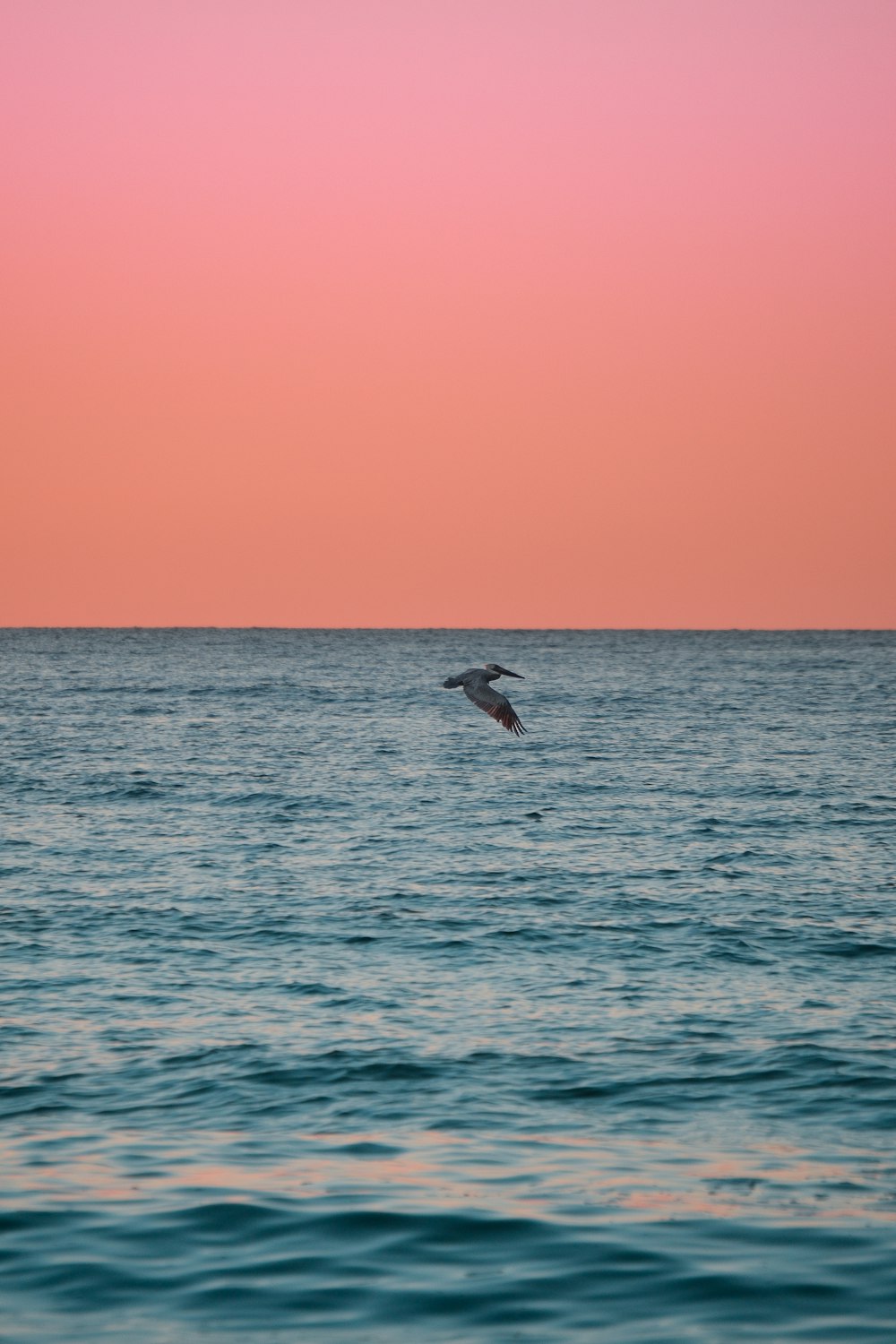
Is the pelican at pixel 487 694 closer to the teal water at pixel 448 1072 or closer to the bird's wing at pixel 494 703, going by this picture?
the bird's wing at pixel 494 703

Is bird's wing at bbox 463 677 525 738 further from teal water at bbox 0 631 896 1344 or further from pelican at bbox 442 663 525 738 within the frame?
teal water at bbox 0 631 896 1344

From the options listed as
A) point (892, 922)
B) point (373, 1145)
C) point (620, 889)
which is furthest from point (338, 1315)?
point (620, 889)

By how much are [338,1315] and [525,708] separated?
231 feet

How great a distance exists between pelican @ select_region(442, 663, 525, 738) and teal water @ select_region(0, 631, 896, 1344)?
2864mm

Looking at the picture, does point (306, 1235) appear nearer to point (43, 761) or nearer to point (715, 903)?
point (715, 903)

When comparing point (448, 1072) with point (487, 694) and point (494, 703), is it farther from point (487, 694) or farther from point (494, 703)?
point (487, 694)

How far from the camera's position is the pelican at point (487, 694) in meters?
21.3

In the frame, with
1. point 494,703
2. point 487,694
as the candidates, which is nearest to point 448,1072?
point 494,703

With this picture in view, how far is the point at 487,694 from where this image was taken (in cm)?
2208

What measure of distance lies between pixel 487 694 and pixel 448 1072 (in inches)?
337

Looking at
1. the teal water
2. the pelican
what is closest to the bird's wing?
the pelican

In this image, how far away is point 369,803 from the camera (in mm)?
37219

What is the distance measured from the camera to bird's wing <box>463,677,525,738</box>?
2128cm

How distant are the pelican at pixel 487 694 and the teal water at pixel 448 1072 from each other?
2864 millimetres
